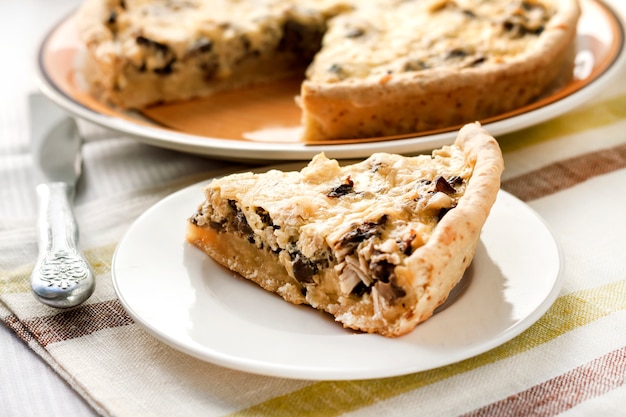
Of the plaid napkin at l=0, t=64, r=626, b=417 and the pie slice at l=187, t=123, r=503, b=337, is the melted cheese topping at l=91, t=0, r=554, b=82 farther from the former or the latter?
the pie slice at l=187, t=123, r=503, b=337

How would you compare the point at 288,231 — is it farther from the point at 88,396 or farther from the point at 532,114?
the point at 532,114

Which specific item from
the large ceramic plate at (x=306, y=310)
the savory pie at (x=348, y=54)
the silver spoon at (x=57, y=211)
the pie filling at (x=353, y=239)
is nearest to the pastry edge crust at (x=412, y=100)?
the savory pie at (x=348, y=54)

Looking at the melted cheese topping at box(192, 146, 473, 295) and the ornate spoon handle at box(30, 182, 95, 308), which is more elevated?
the melted cheese topping at box(192, 146, 473, 295)

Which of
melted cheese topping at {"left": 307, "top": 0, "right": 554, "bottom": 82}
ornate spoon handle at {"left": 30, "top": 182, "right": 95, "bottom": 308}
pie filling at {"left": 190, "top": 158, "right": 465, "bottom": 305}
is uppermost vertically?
pie filling at {"left": 190, "top": 158, "right": 465, "bottom": 305}

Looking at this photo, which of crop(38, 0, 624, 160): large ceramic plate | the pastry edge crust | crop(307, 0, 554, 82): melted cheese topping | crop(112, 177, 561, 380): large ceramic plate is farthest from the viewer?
crop(307, 0, 554, 82): melted cheese topping

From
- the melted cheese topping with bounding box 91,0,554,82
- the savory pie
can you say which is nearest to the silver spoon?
the savory pie

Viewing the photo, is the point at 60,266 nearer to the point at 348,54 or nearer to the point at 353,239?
the point at 353,239

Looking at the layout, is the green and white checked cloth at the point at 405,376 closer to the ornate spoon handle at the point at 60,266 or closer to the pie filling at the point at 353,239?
the ornate spoon handle at the point at 60,266

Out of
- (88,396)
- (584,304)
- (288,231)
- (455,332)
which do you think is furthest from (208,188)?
(584,304)
